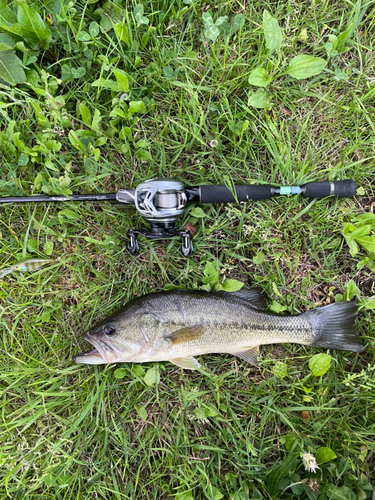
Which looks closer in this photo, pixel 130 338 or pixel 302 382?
pixel 130 338

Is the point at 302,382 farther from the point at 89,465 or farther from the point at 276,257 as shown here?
the point at 89,465

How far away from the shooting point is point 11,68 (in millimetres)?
2814

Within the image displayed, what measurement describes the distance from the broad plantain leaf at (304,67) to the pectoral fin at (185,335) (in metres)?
2.39

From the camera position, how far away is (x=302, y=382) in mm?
2855

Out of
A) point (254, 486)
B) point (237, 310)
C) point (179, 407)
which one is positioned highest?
point (237, 310)

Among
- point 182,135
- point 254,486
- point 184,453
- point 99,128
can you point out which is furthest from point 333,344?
point 99,128

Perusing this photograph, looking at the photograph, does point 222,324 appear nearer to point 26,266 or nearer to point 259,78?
point 26,266

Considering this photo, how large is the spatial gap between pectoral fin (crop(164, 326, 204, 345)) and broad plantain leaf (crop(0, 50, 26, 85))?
2607 mm

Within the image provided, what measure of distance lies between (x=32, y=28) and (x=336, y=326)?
370 cm

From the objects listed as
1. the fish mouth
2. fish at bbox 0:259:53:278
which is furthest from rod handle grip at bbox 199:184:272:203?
fish at bbox 0:259:53:278

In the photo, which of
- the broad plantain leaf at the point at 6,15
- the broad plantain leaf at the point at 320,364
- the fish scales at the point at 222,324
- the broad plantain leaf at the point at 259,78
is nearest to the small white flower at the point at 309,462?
the broad plantain leaf at the point at 320,364

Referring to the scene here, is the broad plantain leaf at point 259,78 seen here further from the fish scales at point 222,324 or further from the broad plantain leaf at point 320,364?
the broad plantain leaf at point 320,364

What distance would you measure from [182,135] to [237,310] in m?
1.67

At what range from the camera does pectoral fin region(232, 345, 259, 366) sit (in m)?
2.83
